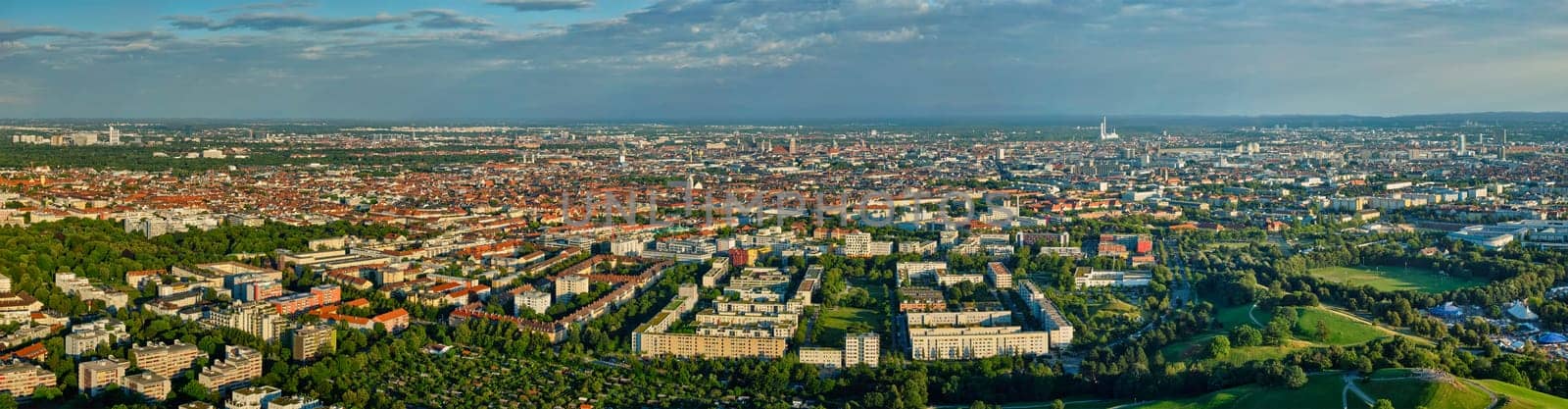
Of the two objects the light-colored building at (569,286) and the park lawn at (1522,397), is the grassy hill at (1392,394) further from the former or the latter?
the light-colored building at (569,286)

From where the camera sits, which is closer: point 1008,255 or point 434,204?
point 1008,255

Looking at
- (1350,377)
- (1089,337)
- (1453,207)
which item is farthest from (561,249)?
(1453,207)

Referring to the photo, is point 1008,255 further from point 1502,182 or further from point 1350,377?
point 1502,182

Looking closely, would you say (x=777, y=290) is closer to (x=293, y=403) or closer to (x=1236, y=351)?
(x=1236, y=351)

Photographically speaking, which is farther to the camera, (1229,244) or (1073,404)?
(1229,244)

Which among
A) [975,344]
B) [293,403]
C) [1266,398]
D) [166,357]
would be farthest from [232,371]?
[1266,398]

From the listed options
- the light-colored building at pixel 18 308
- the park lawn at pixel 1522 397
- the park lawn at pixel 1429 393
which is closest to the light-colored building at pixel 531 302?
the light-colored building at pixel 18 308

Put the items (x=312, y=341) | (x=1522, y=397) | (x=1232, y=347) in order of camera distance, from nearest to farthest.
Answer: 1. (x=1522, y=397)
2. (x=1232, y=347)
3. (x=312, y=341)
